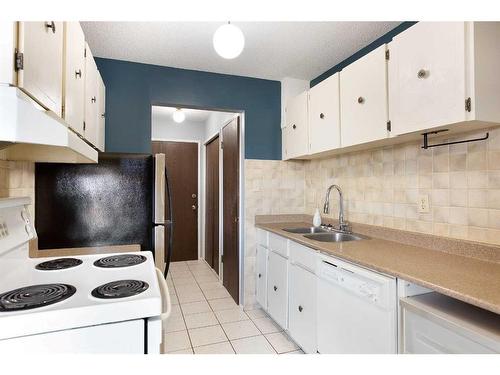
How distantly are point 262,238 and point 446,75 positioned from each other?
1908 millimetres

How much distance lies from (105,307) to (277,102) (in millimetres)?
2617

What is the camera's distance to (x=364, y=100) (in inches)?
71.3

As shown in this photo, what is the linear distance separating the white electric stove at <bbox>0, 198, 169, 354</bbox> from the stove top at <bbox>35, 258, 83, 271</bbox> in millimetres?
41

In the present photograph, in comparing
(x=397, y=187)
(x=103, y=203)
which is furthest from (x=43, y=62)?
(x=397, y=187)

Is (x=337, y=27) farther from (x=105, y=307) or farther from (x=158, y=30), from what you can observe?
(x=105, y=307)

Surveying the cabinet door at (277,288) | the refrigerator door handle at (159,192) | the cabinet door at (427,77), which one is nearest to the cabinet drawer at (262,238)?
the cabinet door at (277,288)

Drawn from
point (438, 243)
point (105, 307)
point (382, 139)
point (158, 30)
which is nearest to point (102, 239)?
point (105, 307)

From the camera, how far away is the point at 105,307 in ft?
2.72

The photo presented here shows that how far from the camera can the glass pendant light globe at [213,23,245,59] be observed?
156cm

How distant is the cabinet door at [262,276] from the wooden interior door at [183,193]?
2096 mm

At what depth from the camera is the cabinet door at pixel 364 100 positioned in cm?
168

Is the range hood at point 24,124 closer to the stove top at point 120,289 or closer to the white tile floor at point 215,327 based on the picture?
the stove top at point 120,289

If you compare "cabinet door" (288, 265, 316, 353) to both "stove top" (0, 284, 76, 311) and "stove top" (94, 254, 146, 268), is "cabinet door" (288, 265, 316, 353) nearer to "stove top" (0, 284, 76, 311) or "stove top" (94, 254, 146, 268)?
"stove top" (94, 254, 146, 268)

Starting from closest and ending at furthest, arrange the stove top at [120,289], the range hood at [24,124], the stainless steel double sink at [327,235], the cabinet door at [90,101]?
the range hood at [24,124]
the stove top at [120,289]
the cabinet door at [90,101]
the stainless steel double sink at [327,235]
